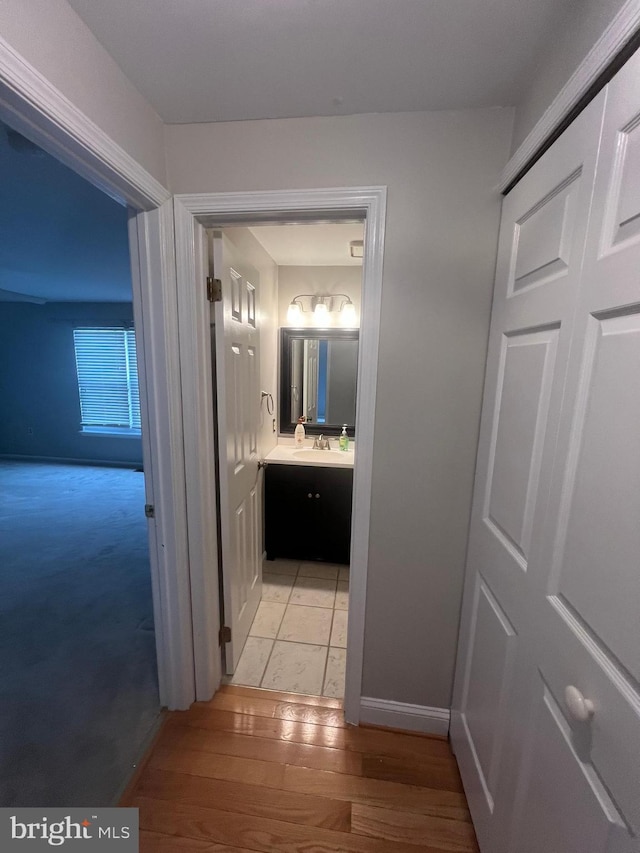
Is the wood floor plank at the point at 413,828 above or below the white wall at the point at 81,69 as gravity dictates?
below

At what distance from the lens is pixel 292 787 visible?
1238 mm

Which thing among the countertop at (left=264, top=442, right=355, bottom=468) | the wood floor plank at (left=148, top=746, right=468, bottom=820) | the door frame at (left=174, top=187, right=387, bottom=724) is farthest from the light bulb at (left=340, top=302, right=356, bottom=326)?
the wood floor plank at (left=148, top=746, right=468, bottom=820)

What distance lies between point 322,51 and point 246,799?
90.9 inches

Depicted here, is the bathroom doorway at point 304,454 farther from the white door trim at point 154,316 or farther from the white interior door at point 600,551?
the white interior door at point 600,551

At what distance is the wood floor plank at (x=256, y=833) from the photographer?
1.08m

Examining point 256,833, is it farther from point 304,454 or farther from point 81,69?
point 81,69

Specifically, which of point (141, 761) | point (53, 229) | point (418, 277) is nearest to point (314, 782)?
point (141, 761)

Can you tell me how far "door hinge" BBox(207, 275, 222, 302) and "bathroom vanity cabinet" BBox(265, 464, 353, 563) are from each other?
1325 mm

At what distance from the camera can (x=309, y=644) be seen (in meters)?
1.90

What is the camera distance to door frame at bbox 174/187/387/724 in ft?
3.80

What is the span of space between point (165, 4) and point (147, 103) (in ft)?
1.20

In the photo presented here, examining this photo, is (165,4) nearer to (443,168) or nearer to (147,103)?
(147,103)

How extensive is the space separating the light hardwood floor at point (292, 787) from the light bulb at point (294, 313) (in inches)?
93.4

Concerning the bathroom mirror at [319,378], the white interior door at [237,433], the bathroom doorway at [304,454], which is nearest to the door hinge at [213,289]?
the white interior door at [237,433]
